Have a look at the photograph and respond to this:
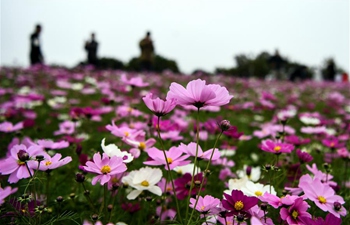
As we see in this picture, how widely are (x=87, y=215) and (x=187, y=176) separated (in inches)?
15.4

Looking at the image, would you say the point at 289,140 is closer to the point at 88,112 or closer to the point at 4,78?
the point at 88,112

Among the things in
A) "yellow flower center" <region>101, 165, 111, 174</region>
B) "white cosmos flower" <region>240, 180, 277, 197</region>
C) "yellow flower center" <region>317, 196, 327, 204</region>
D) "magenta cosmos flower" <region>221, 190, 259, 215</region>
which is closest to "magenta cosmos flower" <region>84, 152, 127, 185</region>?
"yellow flower center" <region>101, 165, 111, 174</region>

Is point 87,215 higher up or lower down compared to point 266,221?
lower down

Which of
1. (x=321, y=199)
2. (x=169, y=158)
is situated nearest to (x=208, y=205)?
(x=169, y=158)

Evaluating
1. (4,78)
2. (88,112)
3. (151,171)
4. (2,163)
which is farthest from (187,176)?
(4,78)

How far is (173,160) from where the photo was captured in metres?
0.98

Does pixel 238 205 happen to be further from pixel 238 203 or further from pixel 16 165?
pixel 16 165

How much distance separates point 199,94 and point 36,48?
26.7ft

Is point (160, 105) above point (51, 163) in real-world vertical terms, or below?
above

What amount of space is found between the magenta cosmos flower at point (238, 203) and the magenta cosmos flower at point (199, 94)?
0.24 metres

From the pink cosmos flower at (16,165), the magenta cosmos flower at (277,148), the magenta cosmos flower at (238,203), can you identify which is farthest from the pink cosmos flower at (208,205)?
the pink cosmos flower at (16,165)

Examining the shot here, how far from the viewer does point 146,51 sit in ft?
28.1

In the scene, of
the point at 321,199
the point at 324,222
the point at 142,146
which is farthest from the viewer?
the point at 142,146

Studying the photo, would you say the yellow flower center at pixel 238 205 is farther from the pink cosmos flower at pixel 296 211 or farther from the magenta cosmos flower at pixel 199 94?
the magenta cosmos flower at pixel 199 94
